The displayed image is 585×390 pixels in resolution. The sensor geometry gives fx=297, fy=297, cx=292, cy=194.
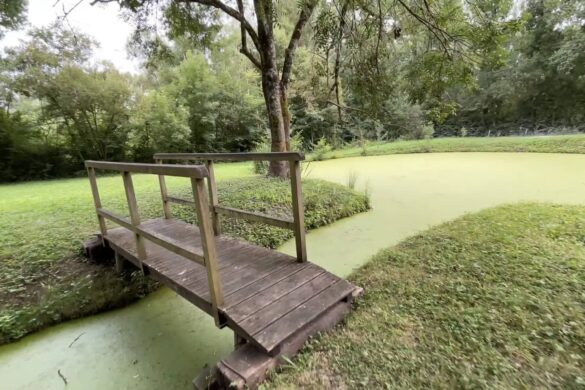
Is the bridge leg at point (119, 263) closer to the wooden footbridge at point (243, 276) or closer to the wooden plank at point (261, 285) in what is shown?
the wooden footbridge at point (243, 276)

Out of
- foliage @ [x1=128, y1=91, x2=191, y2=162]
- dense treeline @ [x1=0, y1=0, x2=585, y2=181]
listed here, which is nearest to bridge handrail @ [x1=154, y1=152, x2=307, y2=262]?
dense treeline @ [x1=0, y1=0, x2=585, y2=181]

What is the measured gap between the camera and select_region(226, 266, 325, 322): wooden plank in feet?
5.51

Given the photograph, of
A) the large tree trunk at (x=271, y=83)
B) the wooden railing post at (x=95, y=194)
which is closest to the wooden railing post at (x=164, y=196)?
the wooden railing post at (x=95, y=194)

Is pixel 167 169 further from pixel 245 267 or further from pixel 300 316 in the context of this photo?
pixel 300 316

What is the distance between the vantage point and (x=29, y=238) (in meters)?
3.44

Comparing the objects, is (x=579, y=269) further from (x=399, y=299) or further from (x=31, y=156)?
(x=31, y=156)

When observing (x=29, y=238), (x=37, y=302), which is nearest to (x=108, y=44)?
(x=29, y=238)

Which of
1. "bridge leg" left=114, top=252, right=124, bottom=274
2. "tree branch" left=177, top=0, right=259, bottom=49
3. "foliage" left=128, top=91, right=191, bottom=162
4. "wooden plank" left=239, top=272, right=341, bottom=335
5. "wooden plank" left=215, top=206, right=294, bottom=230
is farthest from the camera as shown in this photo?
"foliage" left=128, top=91, right=191, bottom=162

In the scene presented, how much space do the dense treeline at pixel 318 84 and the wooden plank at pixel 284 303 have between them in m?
2.33

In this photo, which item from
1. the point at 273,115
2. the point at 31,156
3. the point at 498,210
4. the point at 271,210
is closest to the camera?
the point at 498,210

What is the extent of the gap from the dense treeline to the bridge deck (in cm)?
230

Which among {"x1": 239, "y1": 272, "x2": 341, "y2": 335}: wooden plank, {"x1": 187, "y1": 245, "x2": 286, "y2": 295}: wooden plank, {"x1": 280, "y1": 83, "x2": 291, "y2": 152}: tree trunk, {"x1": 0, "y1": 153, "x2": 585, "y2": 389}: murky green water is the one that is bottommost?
{"x1": 0, "y1": 153, "x2": 585, "y2": 389}: murky green water

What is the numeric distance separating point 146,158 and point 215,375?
1143 centimetres

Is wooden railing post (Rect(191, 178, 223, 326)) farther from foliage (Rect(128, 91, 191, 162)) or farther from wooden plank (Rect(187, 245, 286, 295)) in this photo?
foliage (Rect(128, 91, 191, 162))
